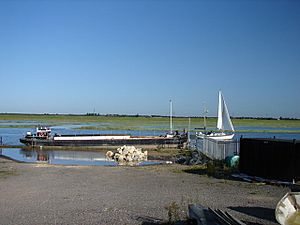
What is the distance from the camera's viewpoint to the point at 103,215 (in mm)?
11000

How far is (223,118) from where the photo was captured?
48625 millimetres

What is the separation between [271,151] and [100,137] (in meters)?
36.9

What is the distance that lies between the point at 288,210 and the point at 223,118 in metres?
40.6

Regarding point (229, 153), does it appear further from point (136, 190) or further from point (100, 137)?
point (100, 137)

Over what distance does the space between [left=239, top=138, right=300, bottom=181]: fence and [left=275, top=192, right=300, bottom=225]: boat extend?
25.3 ft

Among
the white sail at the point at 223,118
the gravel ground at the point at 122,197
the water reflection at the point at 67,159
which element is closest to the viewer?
the gravel ground at the point at 122,197

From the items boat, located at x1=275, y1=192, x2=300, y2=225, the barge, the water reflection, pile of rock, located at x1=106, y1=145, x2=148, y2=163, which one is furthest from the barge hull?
boat, located at x1=275, y1=192, x2=300, y2=225

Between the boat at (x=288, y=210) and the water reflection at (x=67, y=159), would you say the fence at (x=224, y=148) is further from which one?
the boat at (x=288, y=210)

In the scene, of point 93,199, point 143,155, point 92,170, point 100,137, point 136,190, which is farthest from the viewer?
point 100,137

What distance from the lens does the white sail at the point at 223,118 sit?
4791 centimetres

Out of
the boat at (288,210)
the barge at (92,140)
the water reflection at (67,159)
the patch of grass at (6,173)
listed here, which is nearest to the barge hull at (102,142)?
the barge at (92,140)

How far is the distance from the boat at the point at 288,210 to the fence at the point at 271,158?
772 centimetres

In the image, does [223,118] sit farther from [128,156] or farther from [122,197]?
[122,197]

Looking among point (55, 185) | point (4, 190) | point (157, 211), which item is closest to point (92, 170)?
point (55, 185)
